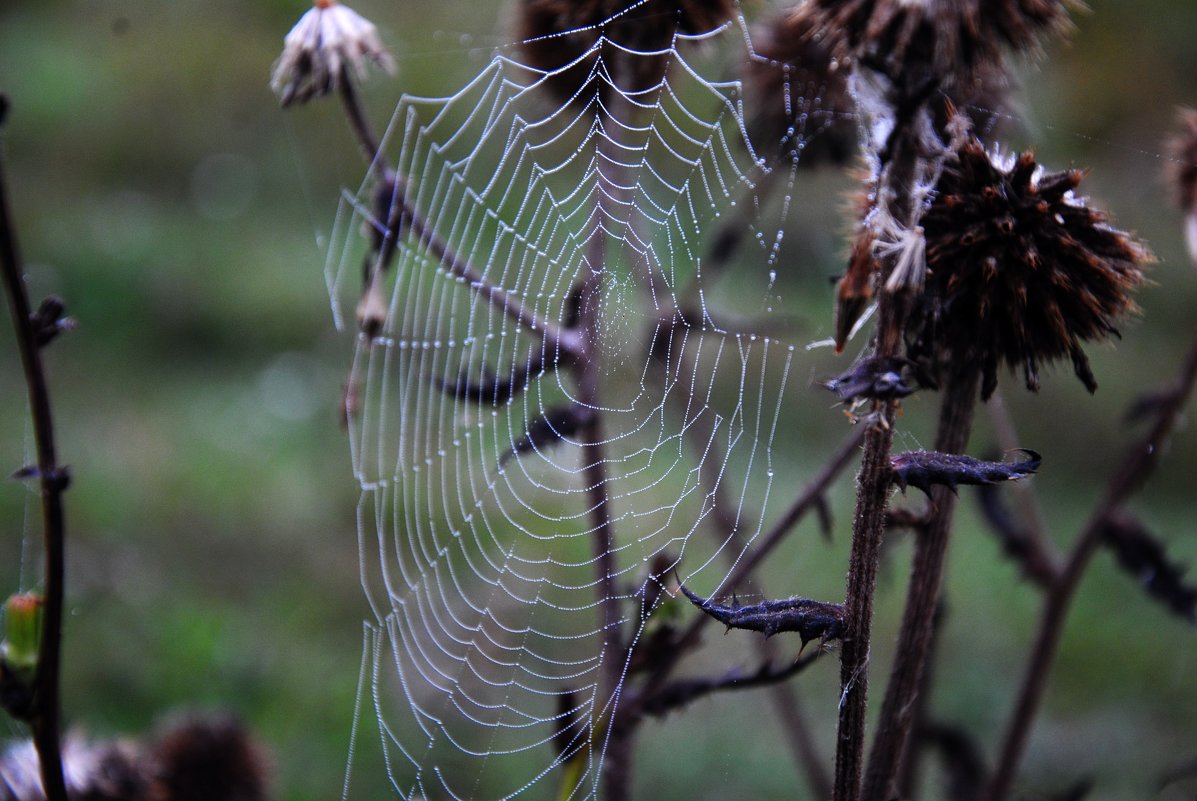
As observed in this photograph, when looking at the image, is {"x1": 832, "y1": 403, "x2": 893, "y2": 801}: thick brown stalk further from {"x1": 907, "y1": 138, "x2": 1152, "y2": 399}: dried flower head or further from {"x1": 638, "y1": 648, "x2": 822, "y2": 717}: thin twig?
{"x1": 638, "y1": 648, "x2": 822, "y2": 717}: thin twig

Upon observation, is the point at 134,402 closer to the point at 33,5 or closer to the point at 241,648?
the point at 241,648

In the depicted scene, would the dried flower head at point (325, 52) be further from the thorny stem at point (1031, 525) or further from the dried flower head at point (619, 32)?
the thorny stem at point (1031, 525)

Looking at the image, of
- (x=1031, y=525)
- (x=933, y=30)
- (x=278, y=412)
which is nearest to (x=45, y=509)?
(x=933, y=30)

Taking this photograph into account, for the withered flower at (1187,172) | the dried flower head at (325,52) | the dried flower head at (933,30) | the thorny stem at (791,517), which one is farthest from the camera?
the withered flower at (1187,172)

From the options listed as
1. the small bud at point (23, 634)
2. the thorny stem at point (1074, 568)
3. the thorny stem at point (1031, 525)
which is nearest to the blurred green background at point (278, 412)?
the thorny stem at point (1031, 525)

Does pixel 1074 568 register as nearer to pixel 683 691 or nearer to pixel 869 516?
pixel 683 691
